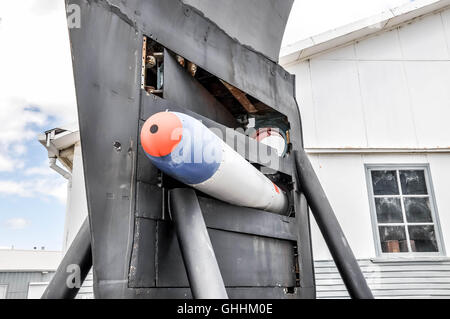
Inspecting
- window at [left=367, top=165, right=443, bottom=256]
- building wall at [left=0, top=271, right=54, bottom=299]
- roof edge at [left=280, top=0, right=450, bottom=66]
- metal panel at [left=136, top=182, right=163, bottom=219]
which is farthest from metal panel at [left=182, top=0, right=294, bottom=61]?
building wall at [left=0, top=271, right=54, bottom=299]

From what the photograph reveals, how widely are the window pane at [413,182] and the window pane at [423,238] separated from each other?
1.92 ft

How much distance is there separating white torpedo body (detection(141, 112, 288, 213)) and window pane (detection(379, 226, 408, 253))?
4.26 metres

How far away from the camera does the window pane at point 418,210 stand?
241 inches

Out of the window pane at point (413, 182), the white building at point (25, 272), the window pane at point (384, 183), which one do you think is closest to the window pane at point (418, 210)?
the window pane at point (413, 182)

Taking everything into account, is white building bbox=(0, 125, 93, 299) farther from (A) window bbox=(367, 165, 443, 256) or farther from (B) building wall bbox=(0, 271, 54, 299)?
(B) building wall bbox=(0, 271, 54, 299)

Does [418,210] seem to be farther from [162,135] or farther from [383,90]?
[162,135]

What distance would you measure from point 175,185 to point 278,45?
2.20 meters

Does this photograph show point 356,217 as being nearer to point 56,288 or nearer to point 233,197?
point 233,197

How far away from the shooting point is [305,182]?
11.4ft

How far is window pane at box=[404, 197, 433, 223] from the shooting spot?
612cm

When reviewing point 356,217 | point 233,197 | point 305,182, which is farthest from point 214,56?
point 356,217

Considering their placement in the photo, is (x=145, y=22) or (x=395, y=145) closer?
(x=145, y=22)

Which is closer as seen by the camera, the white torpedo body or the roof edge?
the white torpedo body
